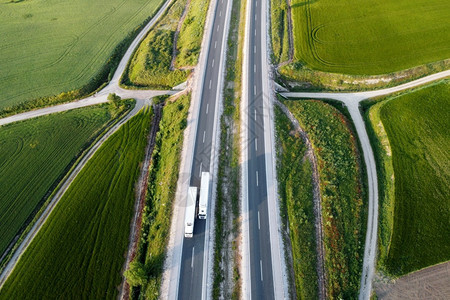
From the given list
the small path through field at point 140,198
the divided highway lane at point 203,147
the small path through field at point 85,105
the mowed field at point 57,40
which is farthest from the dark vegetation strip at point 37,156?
the divided highway lane at point 203,147

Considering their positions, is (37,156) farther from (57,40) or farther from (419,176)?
(419,176)

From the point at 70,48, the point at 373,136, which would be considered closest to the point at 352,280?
the point at 373,136

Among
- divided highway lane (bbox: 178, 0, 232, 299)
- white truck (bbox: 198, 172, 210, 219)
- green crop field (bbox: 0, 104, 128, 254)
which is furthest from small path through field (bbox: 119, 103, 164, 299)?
white truck (bbox: 198, 172, 210, 219)

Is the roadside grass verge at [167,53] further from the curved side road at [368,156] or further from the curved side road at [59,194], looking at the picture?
the curved side road at [368,156]

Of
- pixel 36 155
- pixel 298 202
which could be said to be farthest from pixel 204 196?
pixel 36 155

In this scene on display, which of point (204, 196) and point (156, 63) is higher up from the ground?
point (156, 63)

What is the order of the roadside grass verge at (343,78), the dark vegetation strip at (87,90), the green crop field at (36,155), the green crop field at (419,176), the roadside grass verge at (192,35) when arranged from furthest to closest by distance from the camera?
the roadside grass verge at (192,35)
the roadside grass verge at (343,78)
the dark vegetation strip at (87,90)
the green crop field at (36,155)
the green crop field at (419,176)
